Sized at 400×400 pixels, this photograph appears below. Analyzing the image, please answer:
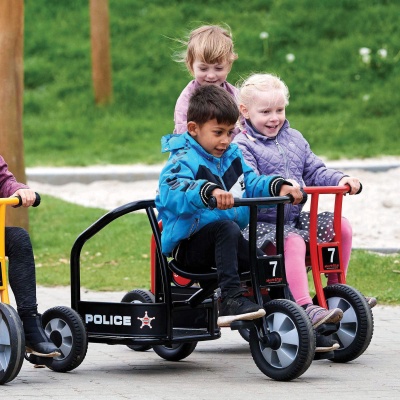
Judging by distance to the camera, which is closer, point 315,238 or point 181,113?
point 315,238

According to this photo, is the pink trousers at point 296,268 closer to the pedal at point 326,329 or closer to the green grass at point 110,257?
the pedal at point 326,329

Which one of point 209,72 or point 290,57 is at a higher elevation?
point 290,57

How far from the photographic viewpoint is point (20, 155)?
10.5m

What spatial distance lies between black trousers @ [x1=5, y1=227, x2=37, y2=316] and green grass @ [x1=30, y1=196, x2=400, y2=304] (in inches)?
120

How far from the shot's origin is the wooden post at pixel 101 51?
62.1 ft

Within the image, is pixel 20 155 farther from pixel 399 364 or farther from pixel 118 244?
pixel 399 364

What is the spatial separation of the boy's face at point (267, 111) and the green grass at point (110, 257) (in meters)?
2.22

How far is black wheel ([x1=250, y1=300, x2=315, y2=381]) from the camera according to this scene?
5.38 meters

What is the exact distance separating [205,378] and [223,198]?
0.97m

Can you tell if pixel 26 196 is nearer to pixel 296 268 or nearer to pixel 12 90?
pixel 296 268

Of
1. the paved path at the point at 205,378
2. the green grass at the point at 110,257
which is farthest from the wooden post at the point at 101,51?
the paved path at the point at 205,378

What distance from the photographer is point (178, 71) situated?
846 inches

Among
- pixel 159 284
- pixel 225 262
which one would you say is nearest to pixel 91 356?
pixel 159 284

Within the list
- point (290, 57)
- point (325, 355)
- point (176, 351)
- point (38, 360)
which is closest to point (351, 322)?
point (325, 355)
